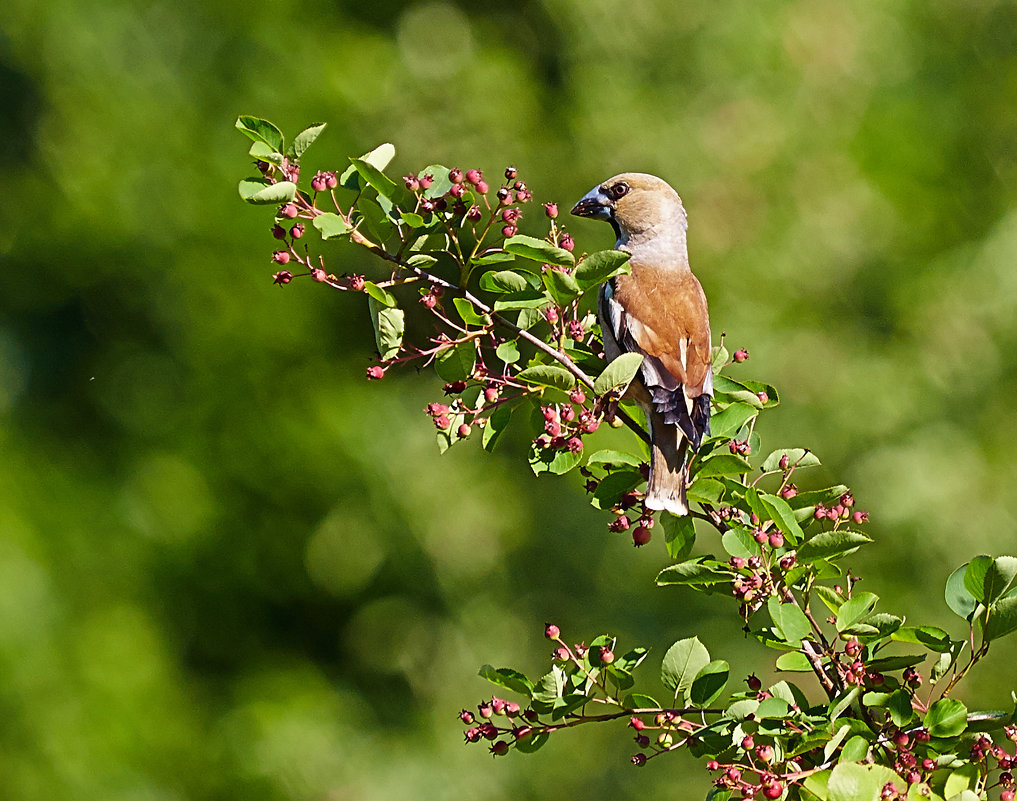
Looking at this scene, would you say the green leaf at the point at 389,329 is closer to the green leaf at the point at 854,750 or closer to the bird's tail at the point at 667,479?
the bird's tail at the point at 667,479

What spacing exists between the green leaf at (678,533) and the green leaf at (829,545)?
0.18 meters

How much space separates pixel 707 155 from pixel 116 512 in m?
4.23

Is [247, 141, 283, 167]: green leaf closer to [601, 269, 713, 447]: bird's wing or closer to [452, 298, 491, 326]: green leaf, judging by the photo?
[452, 298, 491, 326]: green leaf

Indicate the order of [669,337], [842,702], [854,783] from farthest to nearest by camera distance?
[669,337], [842,702], [854,783]

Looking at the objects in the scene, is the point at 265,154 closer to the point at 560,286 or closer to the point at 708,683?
the point at 560,286

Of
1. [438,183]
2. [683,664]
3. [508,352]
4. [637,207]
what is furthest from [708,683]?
[637,207]

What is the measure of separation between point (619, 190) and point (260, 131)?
3.79 ft

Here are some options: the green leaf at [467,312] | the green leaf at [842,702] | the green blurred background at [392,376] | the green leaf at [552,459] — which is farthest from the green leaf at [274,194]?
the green blurred background at [392,376]

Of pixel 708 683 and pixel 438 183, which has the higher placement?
pixel 438 183

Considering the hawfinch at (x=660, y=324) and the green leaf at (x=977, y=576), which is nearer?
the green leaf at (x=977, y=576)

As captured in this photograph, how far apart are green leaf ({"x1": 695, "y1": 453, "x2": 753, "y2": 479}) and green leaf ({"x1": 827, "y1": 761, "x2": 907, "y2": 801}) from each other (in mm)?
444

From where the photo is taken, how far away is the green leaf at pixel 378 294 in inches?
63.9

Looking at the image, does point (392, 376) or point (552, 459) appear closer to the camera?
point (552, 459)

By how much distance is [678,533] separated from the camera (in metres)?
1.77
